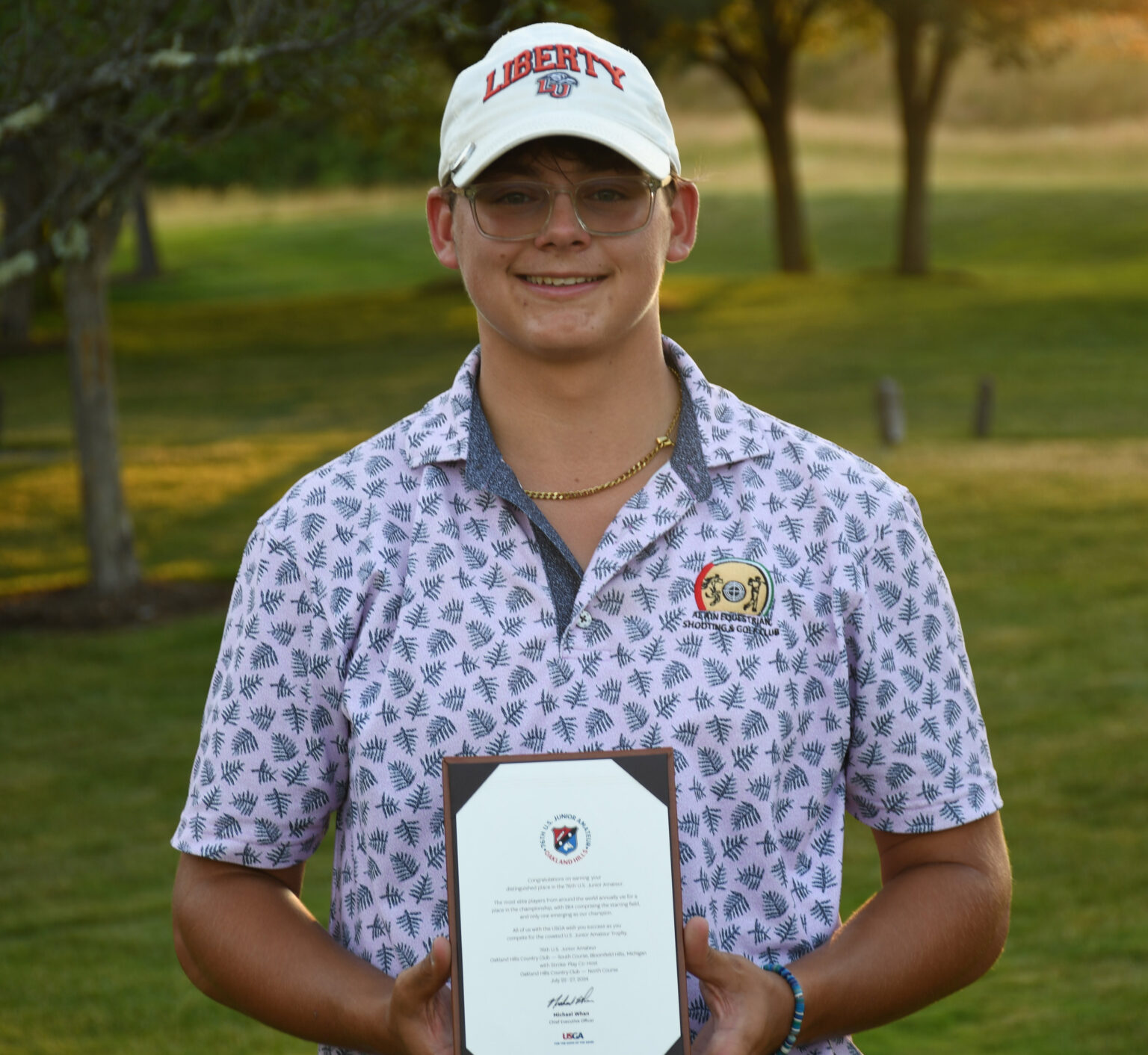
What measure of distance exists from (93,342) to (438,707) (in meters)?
10.4

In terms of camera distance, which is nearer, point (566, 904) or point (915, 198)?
point (566, 904)

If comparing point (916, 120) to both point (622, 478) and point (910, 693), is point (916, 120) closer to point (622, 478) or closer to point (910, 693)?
point (622, 478)

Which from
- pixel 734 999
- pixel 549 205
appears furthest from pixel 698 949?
pixel 549 205

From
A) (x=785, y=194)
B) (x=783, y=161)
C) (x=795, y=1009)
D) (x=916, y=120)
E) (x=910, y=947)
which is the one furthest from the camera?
(x=785, y=194)

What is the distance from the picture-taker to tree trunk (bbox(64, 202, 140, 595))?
11844 mm

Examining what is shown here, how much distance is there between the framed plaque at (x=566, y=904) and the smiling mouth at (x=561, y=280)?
2.18ft

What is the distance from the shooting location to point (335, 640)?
2197mm

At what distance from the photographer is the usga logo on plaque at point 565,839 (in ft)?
6.68

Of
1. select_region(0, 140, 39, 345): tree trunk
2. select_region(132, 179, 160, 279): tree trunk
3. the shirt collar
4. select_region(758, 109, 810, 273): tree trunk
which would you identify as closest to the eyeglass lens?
the shirt collar

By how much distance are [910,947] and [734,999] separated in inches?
12.7

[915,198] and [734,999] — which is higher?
[734,999]

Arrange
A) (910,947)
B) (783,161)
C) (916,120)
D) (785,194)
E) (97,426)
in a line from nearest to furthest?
(910,947)
(97,426)
(916,120)
(783,161)
(785,194)

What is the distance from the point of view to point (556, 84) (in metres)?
2.28

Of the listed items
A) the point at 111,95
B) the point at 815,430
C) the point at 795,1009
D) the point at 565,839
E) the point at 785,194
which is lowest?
the point at 815,430
